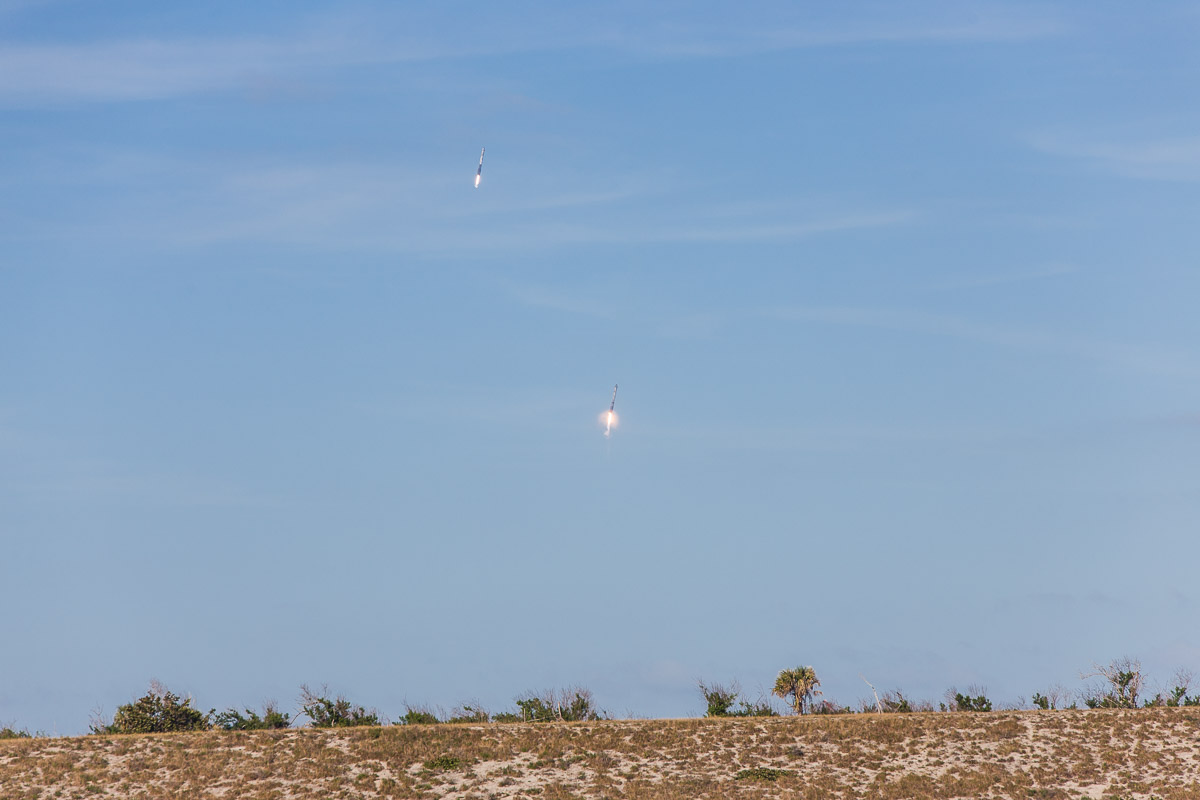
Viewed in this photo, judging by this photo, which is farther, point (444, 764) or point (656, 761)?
point (656, 761)

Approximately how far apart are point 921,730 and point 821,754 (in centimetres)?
652

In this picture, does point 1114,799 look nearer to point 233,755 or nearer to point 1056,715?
point 1056,715

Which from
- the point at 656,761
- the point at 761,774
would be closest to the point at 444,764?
the point at 656,761

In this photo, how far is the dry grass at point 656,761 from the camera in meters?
67.9

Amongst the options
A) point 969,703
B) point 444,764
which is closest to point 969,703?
point 969,703

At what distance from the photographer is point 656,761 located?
71688 millimetres

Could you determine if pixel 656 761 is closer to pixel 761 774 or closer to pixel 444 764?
pixel 761 774

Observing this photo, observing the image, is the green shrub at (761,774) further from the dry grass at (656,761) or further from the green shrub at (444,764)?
the green shrub at (444,764)

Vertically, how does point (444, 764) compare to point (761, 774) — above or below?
above

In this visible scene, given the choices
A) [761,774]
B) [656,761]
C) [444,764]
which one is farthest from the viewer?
[656,761]

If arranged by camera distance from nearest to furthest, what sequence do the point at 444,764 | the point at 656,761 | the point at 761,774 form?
the point at 761,774
the point at 444,764
the point at 656,761

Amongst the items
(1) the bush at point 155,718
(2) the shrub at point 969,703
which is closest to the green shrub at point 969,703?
(2) the shrub at point 969,703

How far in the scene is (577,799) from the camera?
218 ft

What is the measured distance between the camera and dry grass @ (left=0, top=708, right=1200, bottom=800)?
67938 mm
